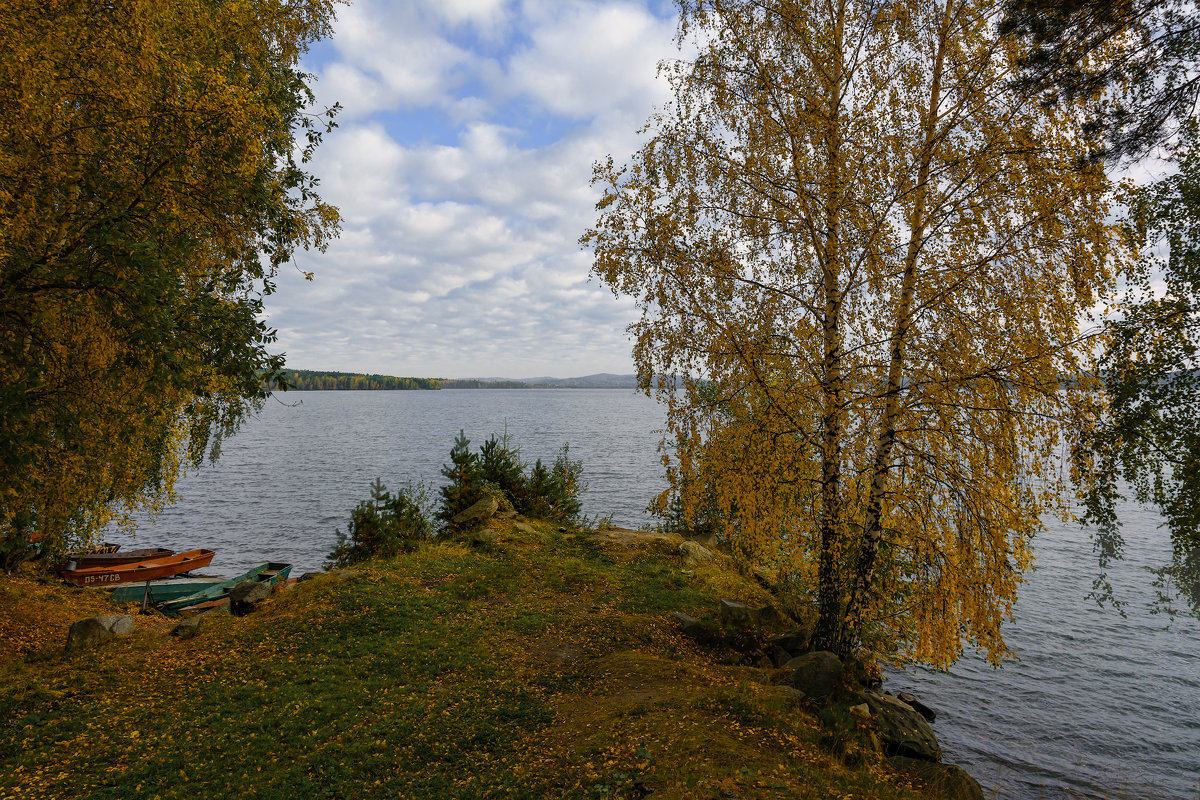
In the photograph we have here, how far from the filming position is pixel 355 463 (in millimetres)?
58281

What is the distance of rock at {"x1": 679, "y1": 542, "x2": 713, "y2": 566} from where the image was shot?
18.2 meters

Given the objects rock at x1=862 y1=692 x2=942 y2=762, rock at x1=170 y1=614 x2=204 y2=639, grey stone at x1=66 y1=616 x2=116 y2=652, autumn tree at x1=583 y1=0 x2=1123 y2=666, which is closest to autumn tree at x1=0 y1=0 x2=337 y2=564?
grey stone at x1=66 y1=616 x2=116 y2=652

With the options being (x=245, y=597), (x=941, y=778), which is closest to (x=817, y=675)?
(x=941, y=778)

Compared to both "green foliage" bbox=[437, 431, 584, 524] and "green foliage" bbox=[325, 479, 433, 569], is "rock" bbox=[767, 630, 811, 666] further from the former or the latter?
"green foliage" bbox=[437, 431, 584, 524]

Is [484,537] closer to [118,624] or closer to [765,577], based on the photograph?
[118,624]

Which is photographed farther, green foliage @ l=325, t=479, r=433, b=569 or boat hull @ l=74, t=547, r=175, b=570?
boat hull @ l=74, t=547, r=175, b=570

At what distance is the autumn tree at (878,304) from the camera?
8.09m

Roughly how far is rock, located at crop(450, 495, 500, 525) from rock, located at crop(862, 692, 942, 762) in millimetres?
13173

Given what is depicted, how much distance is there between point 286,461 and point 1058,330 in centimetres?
6599

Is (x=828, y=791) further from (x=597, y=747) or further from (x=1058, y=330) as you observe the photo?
(x=1058, y=330)

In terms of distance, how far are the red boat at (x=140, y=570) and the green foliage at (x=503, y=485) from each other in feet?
34.8

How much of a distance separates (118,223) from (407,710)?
26.8 ft

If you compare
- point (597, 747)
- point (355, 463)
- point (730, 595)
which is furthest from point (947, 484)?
point (355, 463)

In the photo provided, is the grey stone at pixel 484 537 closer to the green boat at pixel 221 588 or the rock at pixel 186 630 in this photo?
the green boat at pixel 221 588
